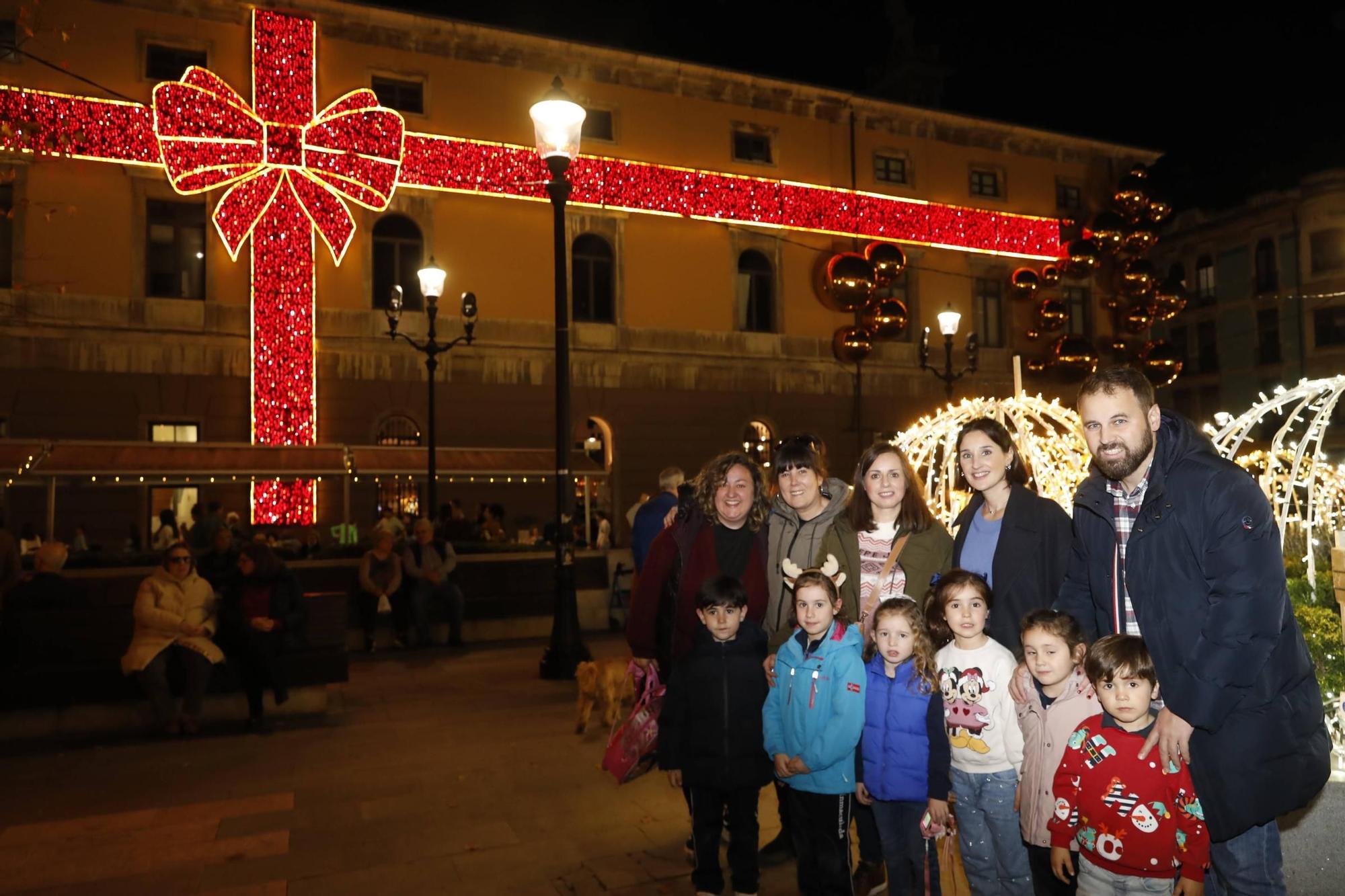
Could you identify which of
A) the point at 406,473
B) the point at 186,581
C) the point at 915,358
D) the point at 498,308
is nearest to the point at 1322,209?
the point at 915,358

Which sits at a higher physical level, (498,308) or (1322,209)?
(1322,209)

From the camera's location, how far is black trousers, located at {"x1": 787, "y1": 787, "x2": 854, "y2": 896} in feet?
14.4

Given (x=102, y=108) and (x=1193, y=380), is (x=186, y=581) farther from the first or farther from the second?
(x=1193, y=380)

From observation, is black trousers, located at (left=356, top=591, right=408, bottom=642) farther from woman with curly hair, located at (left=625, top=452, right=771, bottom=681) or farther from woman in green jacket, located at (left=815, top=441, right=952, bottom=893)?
woman in green jacket, located at (left=815, top=441, right=952, bottom=893)

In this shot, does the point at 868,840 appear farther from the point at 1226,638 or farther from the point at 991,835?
the point at 1226,638

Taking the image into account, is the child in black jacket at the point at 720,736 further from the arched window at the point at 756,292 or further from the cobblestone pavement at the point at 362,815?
the arched window at the point at 756,292

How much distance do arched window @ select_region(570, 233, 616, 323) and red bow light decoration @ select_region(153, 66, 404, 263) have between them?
4992 mm

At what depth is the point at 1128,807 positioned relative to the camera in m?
3.40

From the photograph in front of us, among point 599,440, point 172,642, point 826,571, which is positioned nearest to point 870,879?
point 826,571

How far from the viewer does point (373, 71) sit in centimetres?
2286

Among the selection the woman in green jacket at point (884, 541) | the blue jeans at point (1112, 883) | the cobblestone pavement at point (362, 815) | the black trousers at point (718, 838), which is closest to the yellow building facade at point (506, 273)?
the cobblestone pavement at point (362, 815)

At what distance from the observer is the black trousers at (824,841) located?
173 inches

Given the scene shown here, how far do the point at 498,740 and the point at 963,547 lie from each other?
4.92m

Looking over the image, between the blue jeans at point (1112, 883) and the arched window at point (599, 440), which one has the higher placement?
the arched window at point (599, 440)
